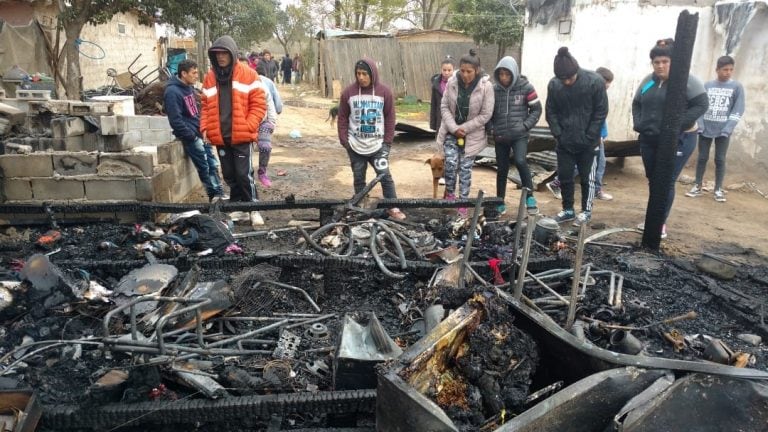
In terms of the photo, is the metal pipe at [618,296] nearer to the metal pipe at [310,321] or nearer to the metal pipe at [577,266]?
the metal pipe at [577,266]

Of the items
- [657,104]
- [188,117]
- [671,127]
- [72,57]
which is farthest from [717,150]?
[72,57]

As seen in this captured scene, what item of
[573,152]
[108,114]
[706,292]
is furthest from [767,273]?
[108,114]

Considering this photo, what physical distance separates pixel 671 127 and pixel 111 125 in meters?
6.46

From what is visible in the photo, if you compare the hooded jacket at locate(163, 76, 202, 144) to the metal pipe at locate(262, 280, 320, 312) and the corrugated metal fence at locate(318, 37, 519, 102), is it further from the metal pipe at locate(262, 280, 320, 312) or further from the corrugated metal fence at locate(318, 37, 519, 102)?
the corrugated metal fence at locate(318, 37, 519, 102)

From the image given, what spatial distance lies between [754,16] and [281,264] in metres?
8.83

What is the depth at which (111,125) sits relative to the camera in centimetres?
679

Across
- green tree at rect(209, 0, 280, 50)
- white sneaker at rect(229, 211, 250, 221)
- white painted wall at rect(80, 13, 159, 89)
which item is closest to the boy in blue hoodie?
white sneaker at rect(229, 211, 250, 221)

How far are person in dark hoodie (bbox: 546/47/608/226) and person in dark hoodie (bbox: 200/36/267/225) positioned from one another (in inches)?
133

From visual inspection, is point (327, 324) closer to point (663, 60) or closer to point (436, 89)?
point (663, 60)

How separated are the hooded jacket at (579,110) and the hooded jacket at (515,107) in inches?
8.5

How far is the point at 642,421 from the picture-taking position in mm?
2273

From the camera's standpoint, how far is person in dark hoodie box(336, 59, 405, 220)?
6191mm

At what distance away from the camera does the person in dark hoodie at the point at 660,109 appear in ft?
17.6

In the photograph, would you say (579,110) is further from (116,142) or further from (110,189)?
(116,142)
